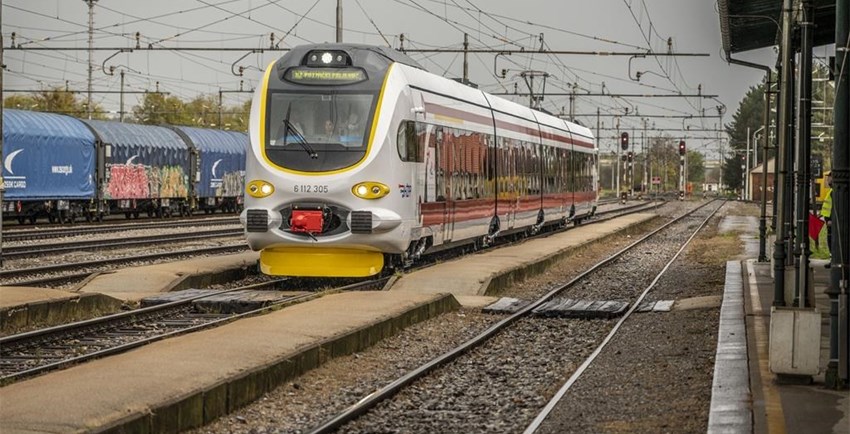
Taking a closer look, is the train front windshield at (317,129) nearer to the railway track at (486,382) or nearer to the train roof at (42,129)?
the railway track at (486,382)

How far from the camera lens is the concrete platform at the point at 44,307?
15.8m

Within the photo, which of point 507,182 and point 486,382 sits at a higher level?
point 507,182

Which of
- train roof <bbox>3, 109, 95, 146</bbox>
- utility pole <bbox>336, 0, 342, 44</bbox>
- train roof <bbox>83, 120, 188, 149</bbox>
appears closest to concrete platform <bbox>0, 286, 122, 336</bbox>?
utility pole <bbox>336, 0, 342, 44</bbox>

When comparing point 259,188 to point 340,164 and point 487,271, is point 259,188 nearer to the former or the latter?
point 340,164

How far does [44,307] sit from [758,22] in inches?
575

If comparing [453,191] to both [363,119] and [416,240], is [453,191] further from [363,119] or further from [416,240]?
[363,119]

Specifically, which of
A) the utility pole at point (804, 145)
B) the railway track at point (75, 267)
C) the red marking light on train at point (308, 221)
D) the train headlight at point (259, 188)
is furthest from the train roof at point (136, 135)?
the utility pole at point (804, 145)

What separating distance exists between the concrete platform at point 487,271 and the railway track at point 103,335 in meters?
2.46

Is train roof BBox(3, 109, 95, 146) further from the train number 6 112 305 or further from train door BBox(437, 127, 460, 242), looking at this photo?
the train number 6 112 305

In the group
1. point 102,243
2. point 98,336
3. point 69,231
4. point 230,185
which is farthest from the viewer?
point 230,185

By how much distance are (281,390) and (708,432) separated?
13.6 feet

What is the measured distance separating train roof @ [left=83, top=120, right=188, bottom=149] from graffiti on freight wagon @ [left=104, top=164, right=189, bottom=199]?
918mm

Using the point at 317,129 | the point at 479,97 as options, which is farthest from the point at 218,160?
the point at 317,129

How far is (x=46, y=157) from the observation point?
41.1 meters
